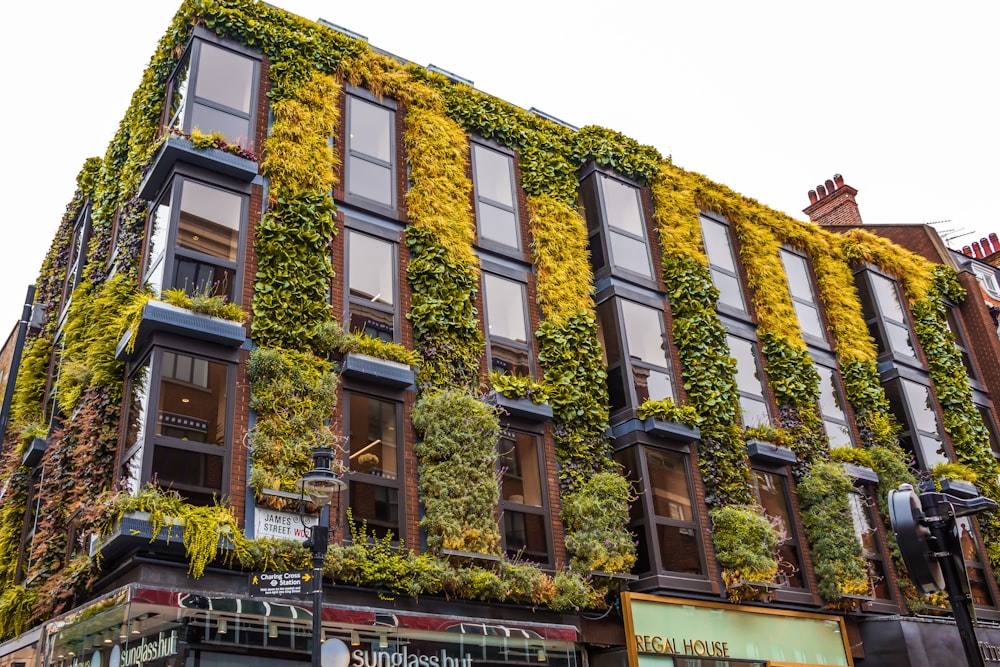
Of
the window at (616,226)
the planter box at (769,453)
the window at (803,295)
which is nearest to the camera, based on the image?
the planter box at (769,453)

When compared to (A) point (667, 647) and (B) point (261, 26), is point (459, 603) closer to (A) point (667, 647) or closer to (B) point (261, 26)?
(A) point (667, 647)

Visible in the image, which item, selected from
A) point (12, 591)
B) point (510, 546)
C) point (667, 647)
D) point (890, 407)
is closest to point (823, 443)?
point (890, 407)

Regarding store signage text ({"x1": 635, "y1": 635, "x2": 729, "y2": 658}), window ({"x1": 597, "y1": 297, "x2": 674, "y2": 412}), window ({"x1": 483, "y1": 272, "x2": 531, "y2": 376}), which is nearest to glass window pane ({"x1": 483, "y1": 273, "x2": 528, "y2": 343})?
window ({"x1": 483, "y1": 272, "x2": 531, "y2": 376})

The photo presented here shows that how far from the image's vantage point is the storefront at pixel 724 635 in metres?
16.2

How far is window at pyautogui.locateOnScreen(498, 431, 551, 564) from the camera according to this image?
16.0m

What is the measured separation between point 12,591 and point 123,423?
433cm

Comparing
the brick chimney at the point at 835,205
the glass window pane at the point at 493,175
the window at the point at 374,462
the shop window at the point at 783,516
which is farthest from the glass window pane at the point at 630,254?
the brick chimney at the point at 835,205

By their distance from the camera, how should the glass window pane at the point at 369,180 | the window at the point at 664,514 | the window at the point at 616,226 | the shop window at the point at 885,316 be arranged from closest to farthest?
the window at the point at 664,514, the glass window pane at the point at 369,180, the window at the point at 616,226, the shop window at the point at 885,316

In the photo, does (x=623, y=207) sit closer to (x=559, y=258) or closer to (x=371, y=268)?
(x=559, y=258)

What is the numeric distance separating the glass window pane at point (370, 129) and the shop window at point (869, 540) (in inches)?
523

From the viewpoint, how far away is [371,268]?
54.6 ft

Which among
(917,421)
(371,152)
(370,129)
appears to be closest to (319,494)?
(371,152)

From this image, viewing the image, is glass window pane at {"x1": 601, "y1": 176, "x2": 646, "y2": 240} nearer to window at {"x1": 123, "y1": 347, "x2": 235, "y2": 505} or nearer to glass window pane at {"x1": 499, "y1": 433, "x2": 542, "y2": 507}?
glass window pane at {"x1": 499, "y1": 433, "x2": 542, "y2": 507}

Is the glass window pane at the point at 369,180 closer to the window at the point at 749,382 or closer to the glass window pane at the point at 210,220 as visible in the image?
the glass window pane at the point at 210,220
